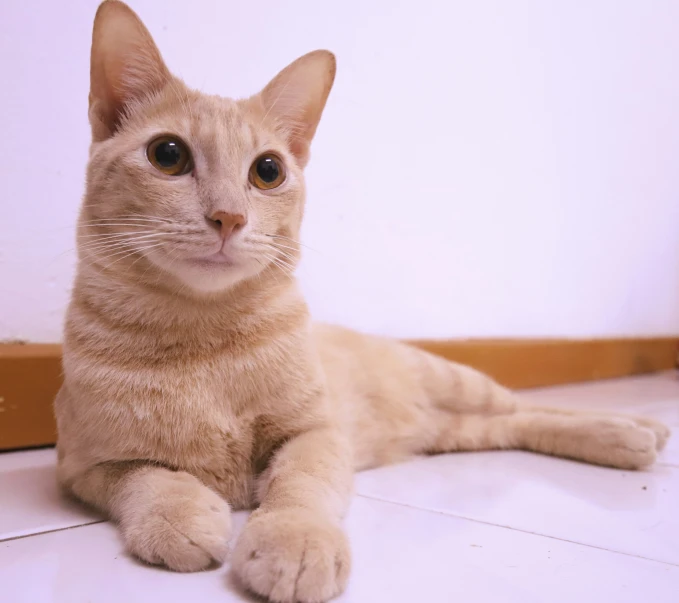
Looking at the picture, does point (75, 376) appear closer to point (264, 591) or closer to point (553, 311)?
point (264, 591)

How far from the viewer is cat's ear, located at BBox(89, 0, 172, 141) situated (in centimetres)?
98

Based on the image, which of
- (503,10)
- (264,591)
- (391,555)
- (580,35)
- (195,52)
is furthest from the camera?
(580,35)

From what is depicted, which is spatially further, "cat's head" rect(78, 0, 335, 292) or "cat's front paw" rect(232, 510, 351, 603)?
"cat's head" rect(78, 0, 335, 292)

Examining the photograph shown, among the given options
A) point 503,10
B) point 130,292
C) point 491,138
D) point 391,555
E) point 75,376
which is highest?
point 503,10

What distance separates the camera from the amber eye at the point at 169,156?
0.93m

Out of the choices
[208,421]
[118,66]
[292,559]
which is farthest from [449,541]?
[118,66]

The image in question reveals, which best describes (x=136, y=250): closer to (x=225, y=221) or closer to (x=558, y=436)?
(x=225, y=221)

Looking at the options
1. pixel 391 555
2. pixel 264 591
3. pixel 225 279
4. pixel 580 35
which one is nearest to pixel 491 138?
pixel 580 35

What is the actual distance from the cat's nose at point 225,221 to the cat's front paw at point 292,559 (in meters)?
0.41

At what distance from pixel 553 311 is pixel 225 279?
2.08 metres

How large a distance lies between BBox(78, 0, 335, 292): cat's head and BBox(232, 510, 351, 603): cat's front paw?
389mm

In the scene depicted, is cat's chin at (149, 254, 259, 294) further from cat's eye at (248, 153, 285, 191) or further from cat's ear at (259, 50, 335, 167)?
cat's ear at (259, 50, 335, 167)

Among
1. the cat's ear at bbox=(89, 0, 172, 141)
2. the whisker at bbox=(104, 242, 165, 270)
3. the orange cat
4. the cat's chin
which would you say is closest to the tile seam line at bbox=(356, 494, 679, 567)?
the orange cat

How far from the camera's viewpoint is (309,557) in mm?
660
